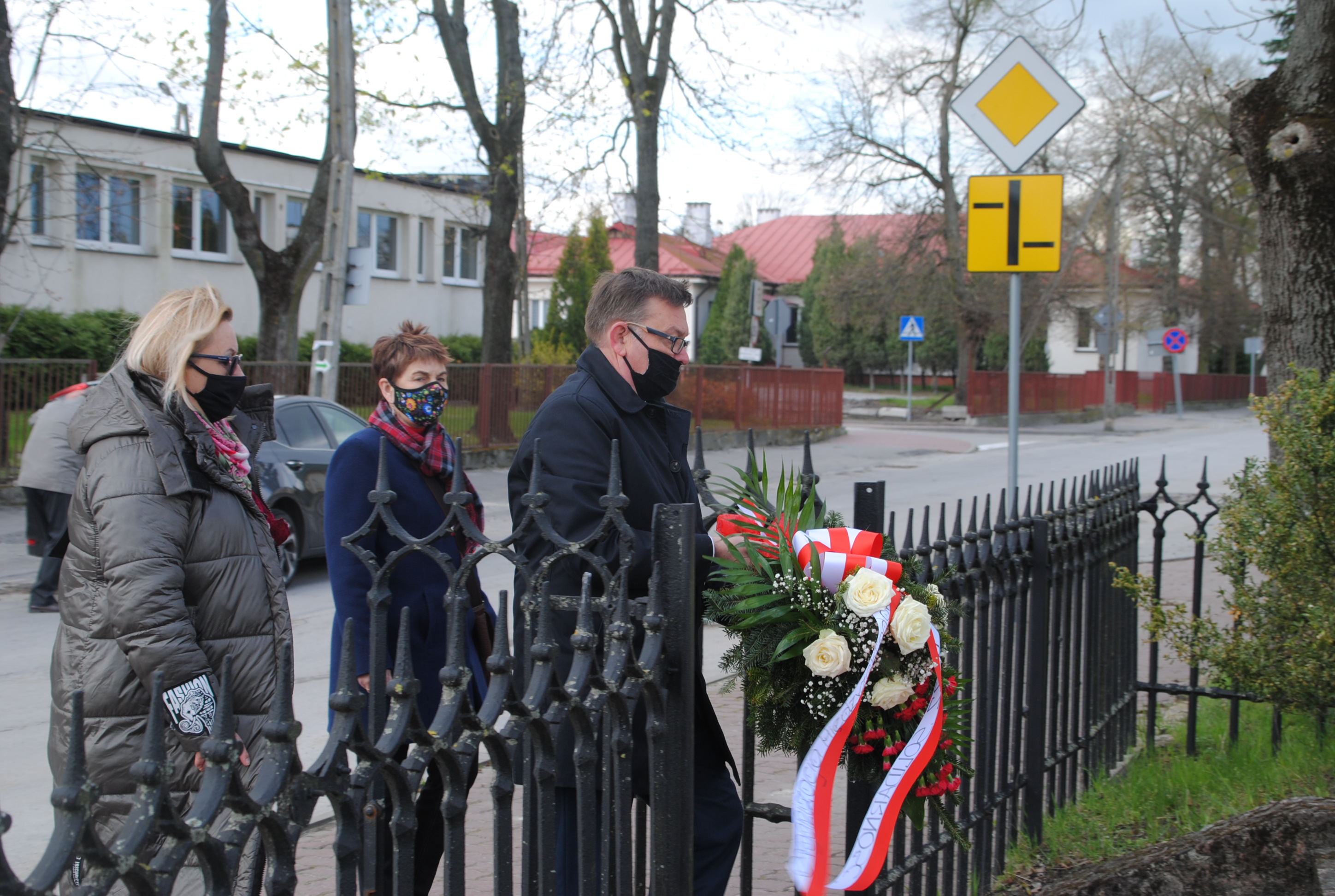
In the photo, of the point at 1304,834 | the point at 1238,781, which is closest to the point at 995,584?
the point at 1304,834

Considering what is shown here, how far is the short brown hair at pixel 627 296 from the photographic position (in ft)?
8.93

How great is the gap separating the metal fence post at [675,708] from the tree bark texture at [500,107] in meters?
16.7

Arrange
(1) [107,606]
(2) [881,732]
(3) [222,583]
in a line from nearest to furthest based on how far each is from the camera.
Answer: (2) [881,732] → (1) [107,606] → (3) [222,583]

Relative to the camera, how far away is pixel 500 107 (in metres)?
19.4

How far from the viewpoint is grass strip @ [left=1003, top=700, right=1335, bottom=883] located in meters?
3.63

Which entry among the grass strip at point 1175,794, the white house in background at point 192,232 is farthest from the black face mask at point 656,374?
the white house in background at point 192,232

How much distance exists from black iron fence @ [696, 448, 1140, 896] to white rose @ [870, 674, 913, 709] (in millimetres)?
373

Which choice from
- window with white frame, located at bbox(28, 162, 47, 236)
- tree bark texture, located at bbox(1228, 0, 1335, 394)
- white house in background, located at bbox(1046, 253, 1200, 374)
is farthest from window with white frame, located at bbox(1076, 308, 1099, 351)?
tree bark texture, located at bbox(1228, 0, 1335, 394)

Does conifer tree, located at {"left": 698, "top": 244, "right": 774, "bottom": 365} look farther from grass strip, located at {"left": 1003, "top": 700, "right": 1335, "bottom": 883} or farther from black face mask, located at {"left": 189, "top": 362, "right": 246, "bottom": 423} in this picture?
black face mask, located at {"left": 189, "top": 362, "right": 246, "bottom": 423}

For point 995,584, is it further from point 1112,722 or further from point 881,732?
point 1112,722

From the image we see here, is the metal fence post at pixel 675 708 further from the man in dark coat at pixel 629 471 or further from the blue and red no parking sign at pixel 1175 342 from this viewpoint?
the blue and red no parking sign at pixel 1175 342

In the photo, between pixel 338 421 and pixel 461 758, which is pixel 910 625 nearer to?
pixel 461 758

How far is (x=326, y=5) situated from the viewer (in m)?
12.3

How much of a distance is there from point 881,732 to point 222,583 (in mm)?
1546
